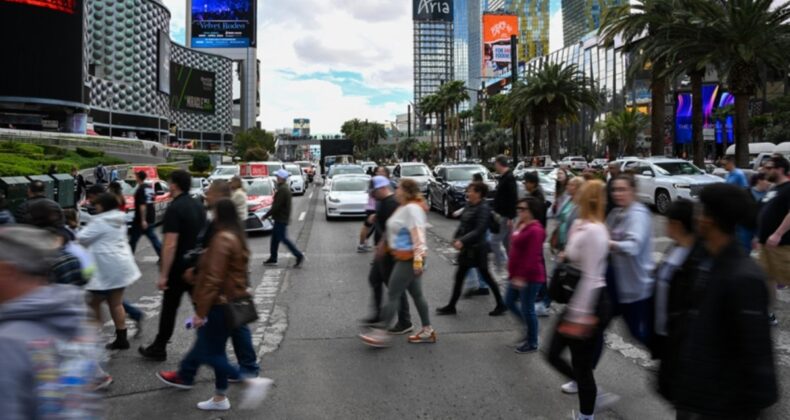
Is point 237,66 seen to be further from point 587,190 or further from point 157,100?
point 587,190

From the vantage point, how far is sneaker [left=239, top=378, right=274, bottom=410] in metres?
4.61

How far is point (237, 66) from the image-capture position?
153500 millimetres

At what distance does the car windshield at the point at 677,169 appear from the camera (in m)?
18.7

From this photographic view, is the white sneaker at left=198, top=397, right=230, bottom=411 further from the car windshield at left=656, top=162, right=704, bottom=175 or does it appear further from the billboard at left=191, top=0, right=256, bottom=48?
the billboard at left=191, top=0, right=256, bottom=48

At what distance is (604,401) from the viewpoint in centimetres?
466

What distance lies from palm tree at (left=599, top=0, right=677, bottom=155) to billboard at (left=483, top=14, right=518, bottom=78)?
273 ft

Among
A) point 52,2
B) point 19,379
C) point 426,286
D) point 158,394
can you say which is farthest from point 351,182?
point 52,2

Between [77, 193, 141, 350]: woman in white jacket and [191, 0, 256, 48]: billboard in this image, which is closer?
[77, 193, 141, 350]: woman in white jacket

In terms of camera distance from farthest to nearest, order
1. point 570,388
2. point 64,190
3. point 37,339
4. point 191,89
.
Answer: point 191,89
point 64,190
point 570,388
point 37,339

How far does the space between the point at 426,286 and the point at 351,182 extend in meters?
11.0

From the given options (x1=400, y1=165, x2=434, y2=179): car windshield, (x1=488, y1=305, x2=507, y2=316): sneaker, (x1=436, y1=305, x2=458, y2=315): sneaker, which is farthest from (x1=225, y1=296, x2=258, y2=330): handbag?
(x1=400, y1=165, x2=434, y2=179): car windshield

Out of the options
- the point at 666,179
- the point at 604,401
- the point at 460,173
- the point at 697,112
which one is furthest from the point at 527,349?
the point at 697,112

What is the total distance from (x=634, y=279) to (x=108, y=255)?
4485 millimetres

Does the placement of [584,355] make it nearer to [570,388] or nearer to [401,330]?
[570,388]
